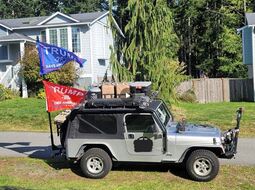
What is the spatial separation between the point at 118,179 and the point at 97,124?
1229 millimetres

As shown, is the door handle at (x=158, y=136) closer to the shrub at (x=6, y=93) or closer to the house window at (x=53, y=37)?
the shrub at (x=6, y=93)

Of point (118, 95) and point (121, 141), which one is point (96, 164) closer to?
point (121, 141)

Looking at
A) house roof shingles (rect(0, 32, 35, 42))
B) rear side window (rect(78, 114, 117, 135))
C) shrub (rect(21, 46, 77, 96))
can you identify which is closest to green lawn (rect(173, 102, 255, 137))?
rear side window (rect(78, 114, 117, 135))

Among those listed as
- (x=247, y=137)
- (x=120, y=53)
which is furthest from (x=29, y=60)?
(x=247, y=137)

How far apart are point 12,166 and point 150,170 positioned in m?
3.26

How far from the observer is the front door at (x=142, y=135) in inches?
361

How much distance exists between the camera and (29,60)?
2792cm

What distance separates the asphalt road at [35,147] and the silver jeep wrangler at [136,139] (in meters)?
1.80

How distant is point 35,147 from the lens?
12977 mm

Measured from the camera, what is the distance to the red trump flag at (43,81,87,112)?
10648 millimetres

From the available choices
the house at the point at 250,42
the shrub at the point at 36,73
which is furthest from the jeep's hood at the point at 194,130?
the house at the point at 250,42

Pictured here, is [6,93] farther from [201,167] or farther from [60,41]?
[201,167]

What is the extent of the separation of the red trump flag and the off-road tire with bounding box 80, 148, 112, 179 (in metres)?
1.74

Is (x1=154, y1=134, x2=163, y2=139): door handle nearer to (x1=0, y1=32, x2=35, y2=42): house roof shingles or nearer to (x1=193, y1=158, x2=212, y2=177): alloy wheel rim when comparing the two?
(x1=193, y1=158, x2=212, y2=177): alloy wheel rim
